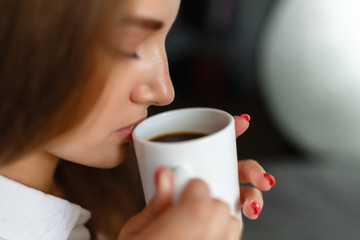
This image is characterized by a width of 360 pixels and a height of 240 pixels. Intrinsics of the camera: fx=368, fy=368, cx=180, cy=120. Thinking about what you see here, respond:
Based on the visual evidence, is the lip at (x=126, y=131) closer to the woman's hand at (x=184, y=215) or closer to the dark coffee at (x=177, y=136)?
the dark coffee at (x=177, y=136)

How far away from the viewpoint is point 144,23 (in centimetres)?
47

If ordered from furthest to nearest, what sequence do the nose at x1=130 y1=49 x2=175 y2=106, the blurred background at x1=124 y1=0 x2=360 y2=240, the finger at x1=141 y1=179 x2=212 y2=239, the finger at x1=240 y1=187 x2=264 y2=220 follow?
the blurred background at x1=124 y1=0 x2=360 y2=240, the finger at x1=240 y1=187 x2=264 y2=220, the nose at x1=130 y1=49 x2=175 y2=106, the finger at x1=141 y1=179 x2=212 y2=239

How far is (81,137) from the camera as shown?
1.72 ft

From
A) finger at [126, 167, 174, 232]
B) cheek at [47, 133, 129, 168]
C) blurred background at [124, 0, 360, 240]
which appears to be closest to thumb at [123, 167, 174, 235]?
finger at [126, 167, 174, 232]

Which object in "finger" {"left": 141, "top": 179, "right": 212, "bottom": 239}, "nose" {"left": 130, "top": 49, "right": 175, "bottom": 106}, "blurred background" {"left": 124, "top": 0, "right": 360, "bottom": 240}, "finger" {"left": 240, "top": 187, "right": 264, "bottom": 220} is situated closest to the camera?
"finger" {"left": 141, "top": 179, "right": 212, "bottom": 239}

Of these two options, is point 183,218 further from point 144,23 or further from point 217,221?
point 144,23

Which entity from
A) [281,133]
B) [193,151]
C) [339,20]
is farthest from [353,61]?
[193,151]

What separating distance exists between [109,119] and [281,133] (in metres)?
1.42

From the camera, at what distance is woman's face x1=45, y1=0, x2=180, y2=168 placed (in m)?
0.46

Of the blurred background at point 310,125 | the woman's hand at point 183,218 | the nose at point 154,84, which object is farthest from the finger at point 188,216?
the blurred background at point 310,125

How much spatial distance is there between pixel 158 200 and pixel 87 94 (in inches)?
6.4

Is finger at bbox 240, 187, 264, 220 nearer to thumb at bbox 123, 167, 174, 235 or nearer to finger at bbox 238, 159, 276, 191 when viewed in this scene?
finger at bbox 238, 159, 276, 191

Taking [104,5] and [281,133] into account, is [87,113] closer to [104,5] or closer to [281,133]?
[104,5]

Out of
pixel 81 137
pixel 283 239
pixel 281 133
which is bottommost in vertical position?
pixel 283 239
